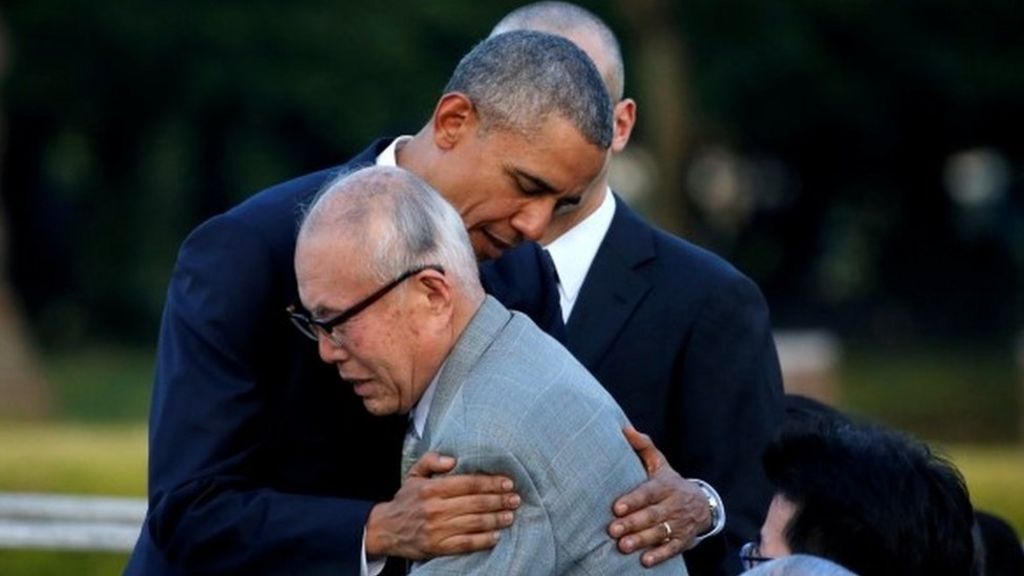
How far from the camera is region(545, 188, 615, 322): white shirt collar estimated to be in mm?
4680

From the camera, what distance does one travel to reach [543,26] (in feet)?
16.8

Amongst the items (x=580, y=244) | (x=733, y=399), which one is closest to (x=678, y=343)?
(x=733, y=399)

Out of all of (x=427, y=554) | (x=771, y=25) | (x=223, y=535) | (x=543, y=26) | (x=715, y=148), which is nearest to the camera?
(x=427, y=554)

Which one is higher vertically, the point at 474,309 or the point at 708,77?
the point at 474,309

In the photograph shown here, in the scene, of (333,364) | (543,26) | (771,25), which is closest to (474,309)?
(333,364)

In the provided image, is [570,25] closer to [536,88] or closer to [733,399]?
[733,399]

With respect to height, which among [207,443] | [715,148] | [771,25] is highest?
[207,443]

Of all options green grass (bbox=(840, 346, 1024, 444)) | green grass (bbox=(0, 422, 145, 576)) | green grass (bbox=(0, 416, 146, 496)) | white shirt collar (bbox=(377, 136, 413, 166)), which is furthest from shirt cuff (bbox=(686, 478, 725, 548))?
green grass (bbox=(840, 346, 1024, 444))

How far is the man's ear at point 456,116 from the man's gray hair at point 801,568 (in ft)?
3.23

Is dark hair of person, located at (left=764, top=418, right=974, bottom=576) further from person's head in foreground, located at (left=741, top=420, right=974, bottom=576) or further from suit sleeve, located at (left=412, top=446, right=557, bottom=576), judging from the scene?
suit sleeve, located at (left=412, top=446, right=557, bottom=576)

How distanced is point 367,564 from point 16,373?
57.5 feet

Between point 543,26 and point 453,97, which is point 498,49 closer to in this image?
point 453,97

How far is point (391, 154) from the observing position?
12.4 ft

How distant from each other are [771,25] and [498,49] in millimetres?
20997
